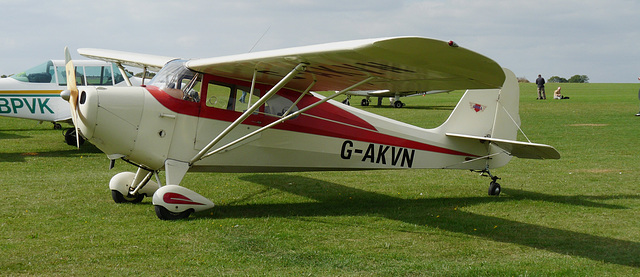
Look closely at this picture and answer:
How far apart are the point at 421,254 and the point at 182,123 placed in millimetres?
3551

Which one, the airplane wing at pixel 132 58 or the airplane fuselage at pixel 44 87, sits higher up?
the airplane wing at pixel 132 58

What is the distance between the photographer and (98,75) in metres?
16.4

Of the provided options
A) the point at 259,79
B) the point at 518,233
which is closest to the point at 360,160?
the point at 259,79

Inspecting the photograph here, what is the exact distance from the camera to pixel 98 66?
16.3 m

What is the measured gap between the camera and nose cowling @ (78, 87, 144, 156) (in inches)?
281

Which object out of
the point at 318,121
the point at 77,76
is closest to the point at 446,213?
the point at 318,121

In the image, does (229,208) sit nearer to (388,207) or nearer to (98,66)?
(388,207)

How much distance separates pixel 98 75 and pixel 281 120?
10645 mm

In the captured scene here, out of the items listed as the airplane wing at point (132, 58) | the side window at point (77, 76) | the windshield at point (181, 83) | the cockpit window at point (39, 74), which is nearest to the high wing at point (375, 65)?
the windshield at point (181, 83)

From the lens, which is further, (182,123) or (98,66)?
(98,66)

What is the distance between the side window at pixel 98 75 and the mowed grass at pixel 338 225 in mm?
4071

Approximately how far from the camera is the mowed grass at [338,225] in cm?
561

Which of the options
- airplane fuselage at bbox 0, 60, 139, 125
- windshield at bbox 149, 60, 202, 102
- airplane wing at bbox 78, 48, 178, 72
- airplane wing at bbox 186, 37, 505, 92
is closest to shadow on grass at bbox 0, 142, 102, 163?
airplane fuselage at bbox 0, 60, 139, 125

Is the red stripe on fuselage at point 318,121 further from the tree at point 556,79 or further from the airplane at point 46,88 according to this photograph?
the tree at point 556,79
